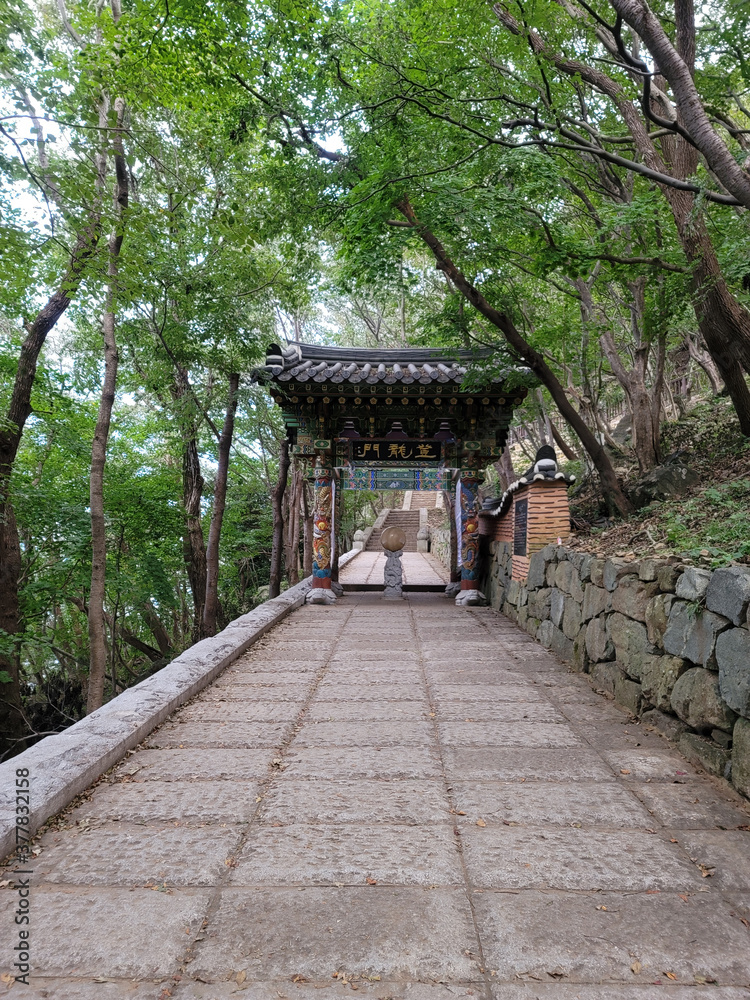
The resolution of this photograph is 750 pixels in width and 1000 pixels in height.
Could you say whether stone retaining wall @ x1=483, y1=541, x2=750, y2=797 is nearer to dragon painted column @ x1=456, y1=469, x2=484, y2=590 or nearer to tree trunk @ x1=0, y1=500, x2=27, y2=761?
dragon painted column @ x1=456, y1=469, x2=484, y2=590

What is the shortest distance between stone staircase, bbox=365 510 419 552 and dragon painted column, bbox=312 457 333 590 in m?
13.4

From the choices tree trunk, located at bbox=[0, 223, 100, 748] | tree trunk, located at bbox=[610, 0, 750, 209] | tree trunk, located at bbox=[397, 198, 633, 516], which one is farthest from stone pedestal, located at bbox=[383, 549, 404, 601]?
tree trunk, located at bbox=[610, 0, 750, 209]

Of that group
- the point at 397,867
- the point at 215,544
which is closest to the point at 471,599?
the point at 215,544

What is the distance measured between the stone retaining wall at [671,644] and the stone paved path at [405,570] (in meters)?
7.44

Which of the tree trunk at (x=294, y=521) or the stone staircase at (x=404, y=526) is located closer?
the tree trunk at (x=294, y=521)

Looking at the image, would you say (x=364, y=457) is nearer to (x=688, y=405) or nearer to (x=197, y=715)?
(x=197, y=715)

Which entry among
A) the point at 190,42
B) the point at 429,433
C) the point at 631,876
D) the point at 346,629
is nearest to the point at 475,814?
the point at 631,876

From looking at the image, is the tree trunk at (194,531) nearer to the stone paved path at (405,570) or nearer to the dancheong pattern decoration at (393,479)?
the stone paved path at (405,570)

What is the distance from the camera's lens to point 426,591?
11.4 m

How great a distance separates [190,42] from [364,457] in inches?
248

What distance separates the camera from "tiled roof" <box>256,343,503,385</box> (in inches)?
343

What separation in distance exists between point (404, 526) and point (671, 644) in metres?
23.3

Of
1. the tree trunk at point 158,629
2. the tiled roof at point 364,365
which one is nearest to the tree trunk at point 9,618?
the tiled roof at point 364,365

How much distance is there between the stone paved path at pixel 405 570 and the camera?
13574mm
